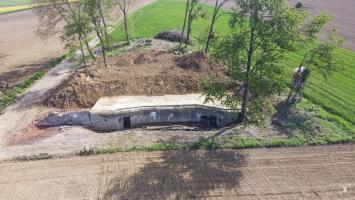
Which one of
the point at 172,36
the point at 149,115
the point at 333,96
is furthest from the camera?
the point at 172,36

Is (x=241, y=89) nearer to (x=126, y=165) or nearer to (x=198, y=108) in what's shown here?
(x=198, y=108)

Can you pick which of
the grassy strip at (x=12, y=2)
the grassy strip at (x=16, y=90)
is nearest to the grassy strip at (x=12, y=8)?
the grassy strip at (x=12, y=2)

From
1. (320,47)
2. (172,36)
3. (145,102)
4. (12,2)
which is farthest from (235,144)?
(12,2)

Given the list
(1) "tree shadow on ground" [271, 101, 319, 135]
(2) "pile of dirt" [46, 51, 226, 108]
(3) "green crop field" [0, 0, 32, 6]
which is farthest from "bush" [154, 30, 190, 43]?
(3) "green crop field" [0, 0, 32, 6]

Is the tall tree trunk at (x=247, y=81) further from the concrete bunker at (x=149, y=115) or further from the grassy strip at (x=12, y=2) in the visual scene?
the grassy strip at (x=12, y=2)

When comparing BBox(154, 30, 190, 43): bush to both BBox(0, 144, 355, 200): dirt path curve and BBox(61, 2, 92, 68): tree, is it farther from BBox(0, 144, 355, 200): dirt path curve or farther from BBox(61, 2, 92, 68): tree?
BBox(0, 144, 355, 200): dirt path curve

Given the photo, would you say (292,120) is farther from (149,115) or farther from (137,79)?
(137,79)

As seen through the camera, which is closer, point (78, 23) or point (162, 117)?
point (162, 117)

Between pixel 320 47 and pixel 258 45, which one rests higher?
pixel 258 45
